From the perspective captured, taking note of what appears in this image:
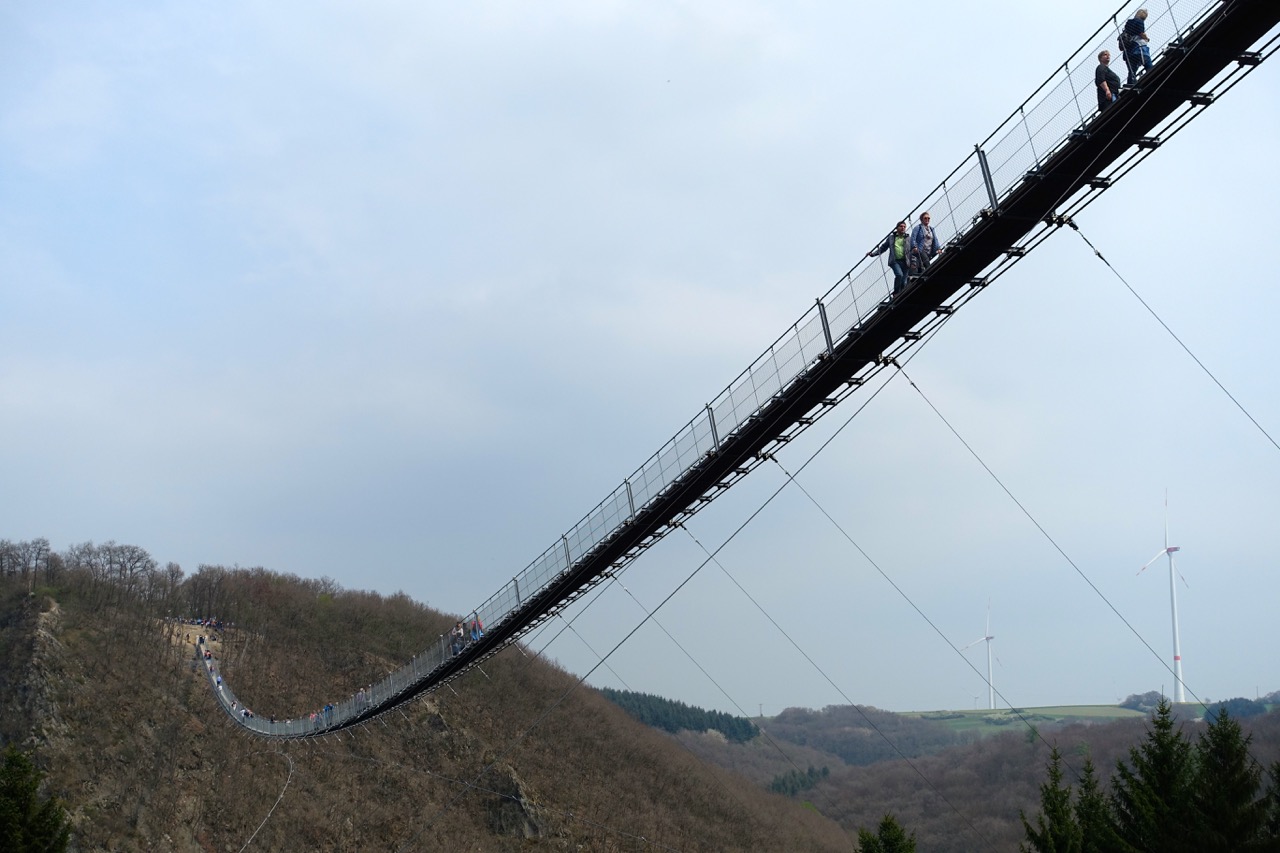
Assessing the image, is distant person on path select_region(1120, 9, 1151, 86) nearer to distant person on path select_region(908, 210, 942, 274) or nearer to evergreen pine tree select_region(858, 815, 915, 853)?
distant person on path select_region(908, 210, 942, 274)

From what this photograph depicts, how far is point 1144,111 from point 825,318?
25.0 ft

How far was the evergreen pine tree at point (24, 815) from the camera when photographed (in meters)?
26.0

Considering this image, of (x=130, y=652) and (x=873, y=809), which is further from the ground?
(x=130, y=652)

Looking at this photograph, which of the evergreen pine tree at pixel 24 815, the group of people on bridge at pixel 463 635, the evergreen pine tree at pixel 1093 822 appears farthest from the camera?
the group of people on bridge at pixel 463 635

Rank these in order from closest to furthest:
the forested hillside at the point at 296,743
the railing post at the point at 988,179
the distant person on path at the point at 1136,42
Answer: the distant person on path at the point at 1136,42 → the railing post at the point at 988,179 → the forested hillside at the point at 296,743

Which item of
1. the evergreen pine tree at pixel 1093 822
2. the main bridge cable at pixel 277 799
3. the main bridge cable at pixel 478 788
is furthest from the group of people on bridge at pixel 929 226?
the main bridge cable at pixel 478 788

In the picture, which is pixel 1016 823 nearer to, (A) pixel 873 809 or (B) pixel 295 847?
(A) pixel 873 809

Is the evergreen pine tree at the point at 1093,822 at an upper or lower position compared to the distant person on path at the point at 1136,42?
lower

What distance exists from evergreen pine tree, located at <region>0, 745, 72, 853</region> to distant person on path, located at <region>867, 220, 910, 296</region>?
23647 millimetres

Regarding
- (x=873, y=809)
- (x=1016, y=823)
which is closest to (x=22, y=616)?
(x=1016, y=823)

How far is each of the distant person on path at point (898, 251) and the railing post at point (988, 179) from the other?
1.90 meters

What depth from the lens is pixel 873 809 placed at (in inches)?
5320

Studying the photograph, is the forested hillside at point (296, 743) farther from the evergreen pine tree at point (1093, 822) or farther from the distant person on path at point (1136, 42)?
the distant person on path at point (1136, 42)

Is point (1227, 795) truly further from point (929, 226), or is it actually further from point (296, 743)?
point (296, 743)
